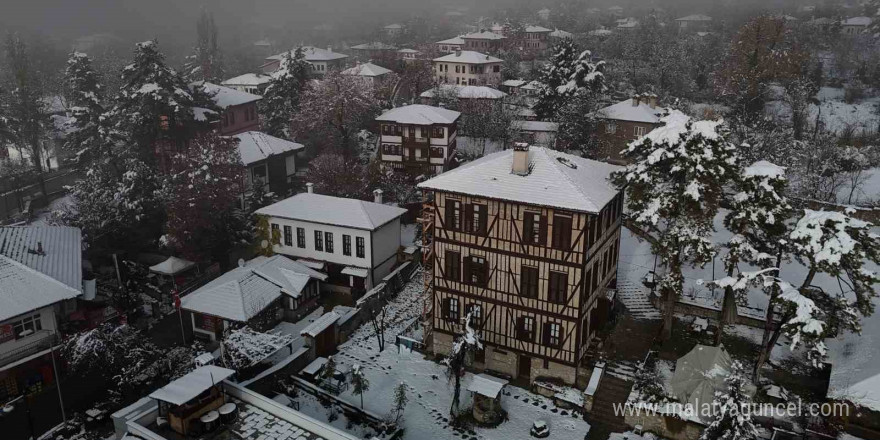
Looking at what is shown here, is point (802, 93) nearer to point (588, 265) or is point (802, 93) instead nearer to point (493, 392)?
point (588, 265)

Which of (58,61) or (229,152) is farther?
(58,61)

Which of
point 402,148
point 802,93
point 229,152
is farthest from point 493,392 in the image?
point 802,93

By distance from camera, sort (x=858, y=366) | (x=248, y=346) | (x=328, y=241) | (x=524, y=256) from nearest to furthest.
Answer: (x=858, y=366)
(x=524, y=256)
(x=248, y=346)
(x=328, y=241)

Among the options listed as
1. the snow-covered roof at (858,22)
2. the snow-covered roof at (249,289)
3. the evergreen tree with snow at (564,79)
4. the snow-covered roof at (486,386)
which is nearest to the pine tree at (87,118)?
the snow-covered roof at (249,289)

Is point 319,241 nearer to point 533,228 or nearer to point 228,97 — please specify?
point 533,228

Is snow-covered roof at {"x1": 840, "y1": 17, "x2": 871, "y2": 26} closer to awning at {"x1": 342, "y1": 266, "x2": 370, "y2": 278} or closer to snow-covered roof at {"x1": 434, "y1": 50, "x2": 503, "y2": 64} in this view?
snow-covered roof at {"x1": 434, "y1": 50, "x2": 503, "y2": 64}

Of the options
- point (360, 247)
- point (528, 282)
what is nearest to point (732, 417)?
point (528, 282)

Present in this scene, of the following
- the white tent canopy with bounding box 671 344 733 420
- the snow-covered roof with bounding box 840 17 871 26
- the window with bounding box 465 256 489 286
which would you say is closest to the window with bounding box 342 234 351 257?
the window with bounding box 465 256 489 286
